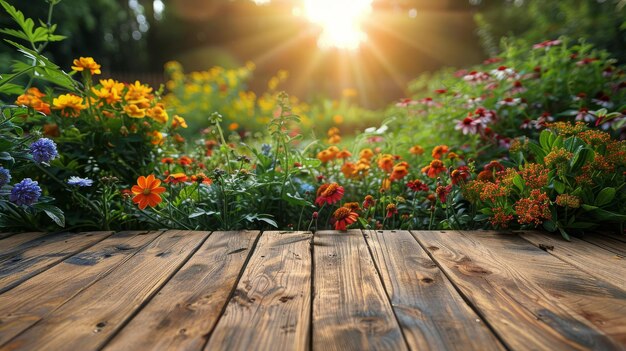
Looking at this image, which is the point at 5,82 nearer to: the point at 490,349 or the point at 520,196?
the point at 490,349

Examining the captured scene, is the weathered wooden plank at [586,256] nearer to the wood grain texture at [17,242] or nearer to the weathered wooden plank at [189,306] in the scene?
the weathered wooden plank at [189,306]

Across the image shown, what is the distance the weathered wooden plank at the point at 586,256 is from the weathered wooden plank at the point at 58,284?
1385mm

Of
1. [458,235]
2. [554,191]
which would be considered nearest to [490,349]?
[458,235]

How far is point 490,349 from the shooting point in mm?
860

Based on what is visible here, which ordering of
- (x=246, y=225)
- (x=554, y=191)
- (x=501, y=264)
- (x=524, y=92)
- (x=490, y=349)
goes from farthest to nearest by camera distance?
(x=524, y=92) → (x=246, y=225) → (x=554, y=191) → (x=501, y=264) → (x=490, y=349)

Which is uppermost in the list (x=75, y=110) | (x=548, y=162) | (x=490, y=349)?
(x=75, y=110)

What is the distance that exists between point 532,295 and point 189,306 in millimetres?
828

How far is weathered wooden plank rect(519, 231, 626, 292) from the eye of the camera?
1263 mm

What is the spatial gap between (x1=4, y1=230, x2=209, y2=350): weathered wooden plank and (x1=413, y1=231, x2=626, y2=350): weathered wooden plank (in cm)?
80

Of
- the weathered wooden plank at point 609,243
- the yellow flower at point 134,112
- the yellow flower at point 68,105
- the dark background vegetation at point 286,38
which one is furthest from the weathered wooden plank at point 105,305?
the dark background vegetation at point 286,38

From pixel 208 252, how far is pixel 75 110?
1087 mm

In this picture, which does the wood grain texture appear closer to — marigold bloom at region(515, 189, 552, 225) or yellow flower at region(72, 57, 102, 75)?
yellow flower at region(72, 57, 102, 75)

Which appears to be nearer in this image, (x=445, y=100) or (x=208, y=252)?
(x=208, y=252)

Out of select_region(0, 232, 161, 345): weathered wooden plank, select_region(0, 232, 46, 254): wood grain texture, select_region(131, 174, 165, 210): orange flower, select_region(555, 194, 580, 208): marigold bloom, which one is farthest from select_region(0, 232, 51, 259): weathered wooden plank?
select_region(555, 194, 580, 208): marigold bloom
